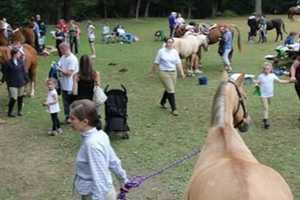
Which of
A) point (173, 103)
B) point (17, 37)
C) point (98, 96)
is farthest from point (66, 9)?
point (98, 96)

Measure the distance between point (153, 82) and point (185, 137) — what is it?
639 cm

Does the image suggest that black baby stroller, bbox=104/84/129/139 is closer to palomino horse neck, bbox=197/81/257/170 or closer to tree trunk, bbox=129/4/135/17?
palomino horse neck, bbox=197/81/257/170

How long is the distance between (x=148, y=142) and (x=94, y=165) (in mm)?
5672

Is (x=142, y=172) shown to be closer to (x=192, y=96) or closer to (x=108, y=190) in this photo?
(x=108, y=190)

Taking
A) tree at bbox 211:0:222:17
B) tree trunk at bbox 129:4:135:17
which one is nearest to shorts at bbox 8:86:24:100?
tree trunk at bbox 129:4:135:17

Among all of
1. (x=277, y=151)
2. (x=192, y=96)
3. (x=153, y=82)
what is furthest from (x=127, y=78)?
(x=277, y=151)

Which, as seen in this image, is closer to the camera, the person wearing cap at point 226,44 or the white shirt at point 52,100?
the white shirt at point 52,100

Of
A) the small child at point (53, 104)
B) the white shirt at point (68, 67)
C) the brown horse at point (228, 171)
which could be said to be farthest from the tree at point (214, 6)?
the brown horse at point (228, 171)

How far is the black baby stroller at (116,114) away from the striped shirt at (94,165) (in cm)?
537

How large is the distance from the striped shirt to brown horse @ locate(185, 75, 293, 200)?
82cm

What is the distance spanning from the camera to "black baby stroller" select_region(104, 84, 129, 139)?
10539mm

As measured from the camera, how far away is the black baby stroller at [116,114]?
1054 cm

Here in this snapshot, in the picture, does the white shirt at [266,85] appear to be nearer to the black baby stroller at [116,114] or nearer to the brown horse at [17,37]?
the black baby stroller at [116,114]

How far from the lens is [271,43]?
28.8 metres
